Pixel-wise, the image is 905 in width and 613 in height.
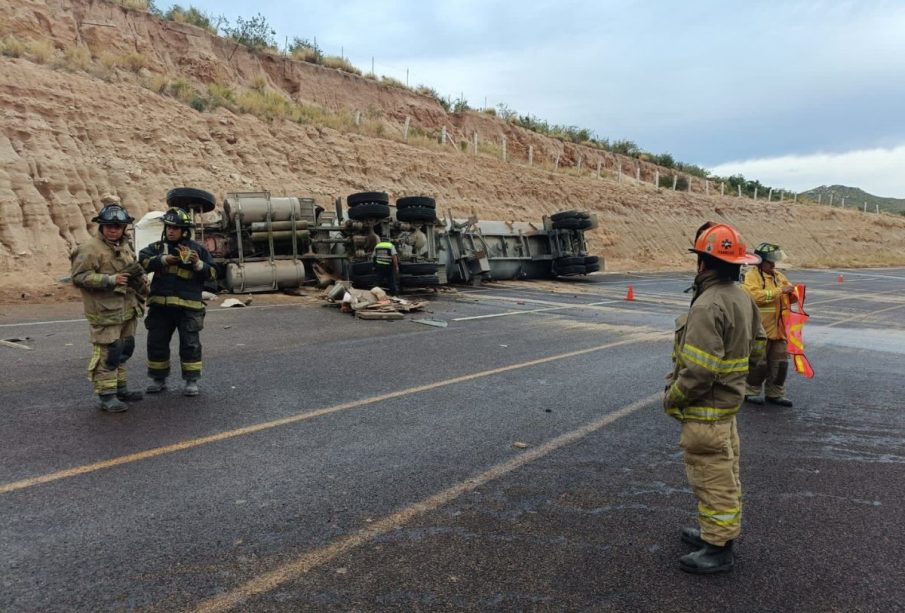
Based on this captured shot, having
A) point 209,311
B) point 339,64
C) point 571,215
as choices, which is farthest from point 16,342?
point 339,64

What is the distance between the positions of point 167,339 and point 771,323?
6.18 meters

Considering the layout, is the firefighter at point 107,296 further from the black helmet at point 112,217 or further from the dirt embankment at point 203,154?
the dirt embankment at point 203,154

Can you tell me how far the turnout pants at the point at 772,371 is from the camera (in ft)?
21.8

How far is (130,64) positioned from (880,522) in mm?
27253

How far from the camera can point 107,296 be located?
551 centimetres

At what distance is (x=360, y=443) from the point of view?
4.99 meters

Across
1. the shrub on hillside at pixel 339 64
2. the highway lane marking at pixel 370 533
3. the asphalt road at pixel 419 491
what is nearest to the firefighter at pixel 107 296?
the asphalt road at pixel 419 491

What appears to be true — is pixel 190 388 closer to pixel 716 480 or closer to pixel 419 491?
pixel 419 491

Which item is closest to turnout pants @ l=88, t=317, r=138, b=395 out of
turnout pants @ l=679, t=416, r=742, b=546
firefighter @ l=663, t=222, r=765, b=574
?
firefighter @ l=663, t=222, r=765, b=574

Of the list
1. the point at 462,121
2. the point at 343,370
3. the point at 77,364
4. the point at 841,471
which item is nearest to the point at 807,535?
the point at 841,471

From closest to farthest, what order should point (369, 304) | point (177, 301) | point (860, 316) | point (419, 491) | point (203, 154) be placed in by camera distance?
point (419, 491) < point (177, 301) < point (369, 304) < point (860, 316) < point (203, 154)

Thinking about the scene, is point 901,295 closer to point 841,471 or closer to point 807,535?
point 841,471

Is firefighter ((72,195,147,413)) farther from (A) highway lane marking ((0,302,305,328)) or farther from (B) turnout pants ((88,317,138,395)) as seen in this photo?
(A) highway lane marking ((0,302,305,328))

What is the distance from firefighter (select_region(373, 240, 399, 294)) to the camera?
48.1 feet
